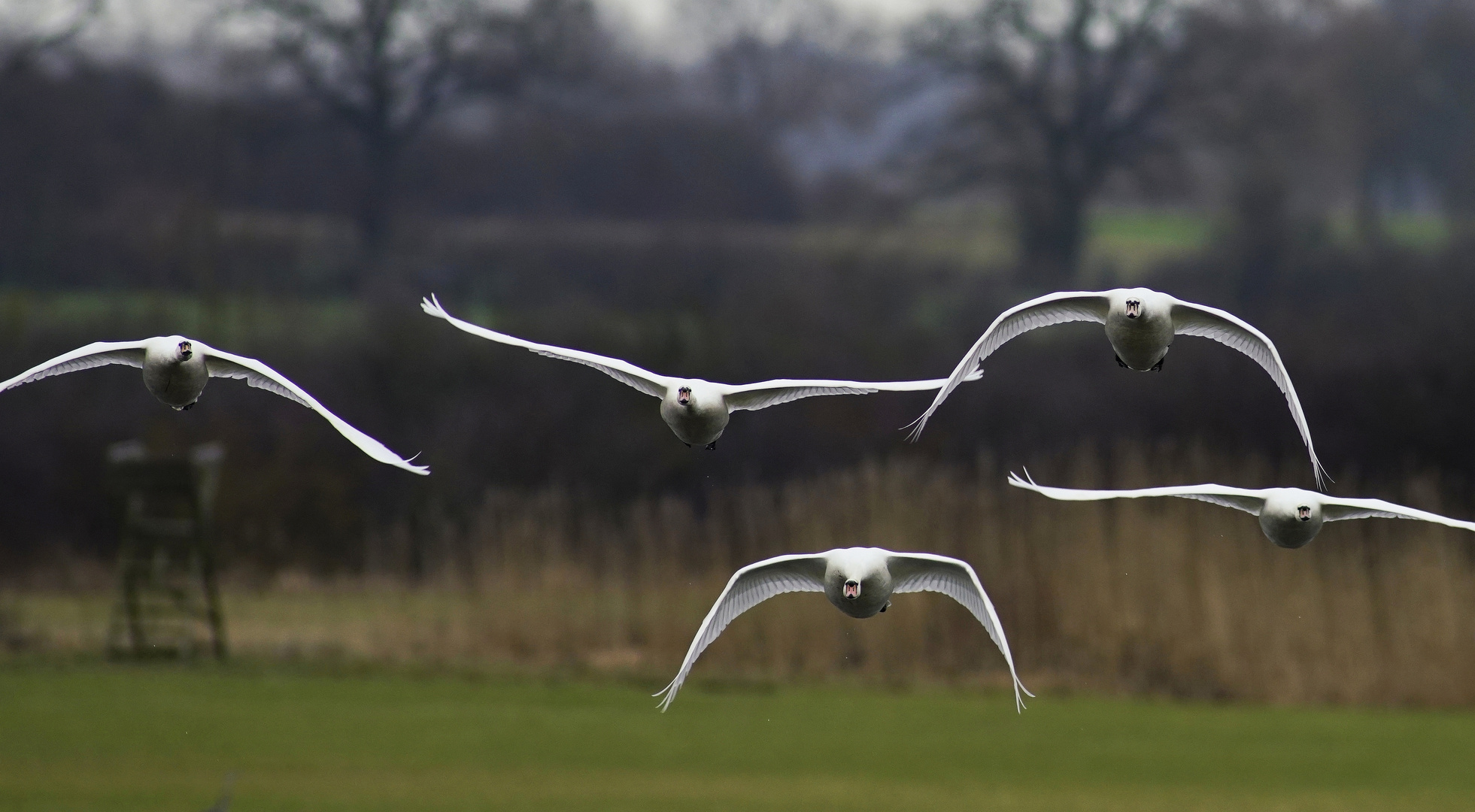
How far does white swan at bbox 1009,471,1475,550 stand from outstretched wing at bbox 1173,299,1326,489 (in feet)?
0.46

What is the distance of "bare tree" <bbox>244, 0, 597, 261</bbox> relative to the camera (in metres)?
54.8

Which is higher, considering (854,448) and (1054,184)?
(1054,184)

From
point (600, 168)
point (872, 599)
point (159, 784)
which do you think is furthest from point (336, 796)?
point (600, 168)

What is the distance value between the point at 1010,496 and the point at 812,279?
82.1ft

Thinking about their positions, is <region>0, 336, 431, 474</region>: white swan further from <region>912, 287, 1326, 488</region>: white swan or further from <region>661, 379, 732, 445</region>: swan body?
<region>912, 287, 1326, 488</region>: white swan

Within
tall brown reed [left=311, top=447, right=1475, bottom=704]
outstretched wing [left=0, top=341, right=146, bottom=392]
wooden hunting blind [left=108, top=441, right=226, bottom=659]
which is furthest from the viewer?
wooden hunting blind [left=108, top=441, right=226, bottom=659]

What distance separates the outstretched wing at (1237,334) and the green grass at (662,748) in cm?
1328

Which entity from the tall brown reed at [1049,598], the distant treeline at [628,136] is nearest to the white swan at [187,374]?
the tall brown reed at [1049,598]

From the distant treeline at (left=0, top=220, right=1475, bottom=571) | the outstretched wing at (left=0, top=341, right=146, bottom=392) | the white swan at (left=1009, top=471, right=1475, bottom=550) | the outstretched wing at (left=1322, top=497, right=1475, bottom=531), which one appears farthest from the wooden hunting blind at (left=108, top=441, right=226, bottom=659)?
the outstretched wing at (left=1322, top=497, right=1475, bottom=531)

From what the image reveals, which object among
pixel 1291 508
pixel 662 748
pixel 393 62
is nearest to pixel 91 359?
pixel 1291 508

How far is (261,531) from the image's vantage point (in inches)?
1359

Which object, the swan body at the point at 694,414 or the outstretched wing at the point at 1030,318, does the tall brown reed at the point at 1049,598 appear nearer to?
the outstretched wing at the point at 1030,318

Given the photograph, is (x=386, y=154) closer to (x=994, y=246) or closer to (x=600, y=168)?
(x=600, y=168)

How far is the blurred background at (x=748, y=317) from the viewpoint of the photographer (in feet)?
76.1
